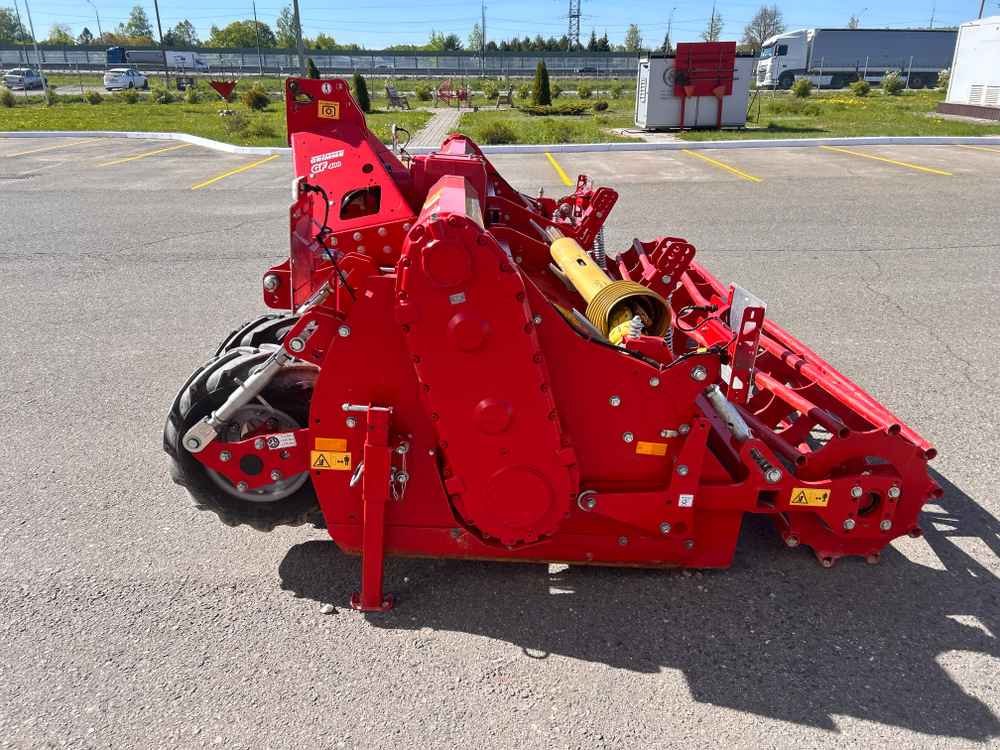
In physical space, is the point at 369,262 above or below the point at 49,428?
above

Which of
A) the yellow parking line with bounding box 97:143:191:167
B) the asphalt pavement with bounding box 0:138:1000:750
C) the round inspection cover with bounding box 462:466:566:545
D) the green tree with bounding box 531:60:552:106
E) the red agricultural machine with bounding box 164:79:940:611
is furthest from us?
the green tree with bounding box 531:60:552:106

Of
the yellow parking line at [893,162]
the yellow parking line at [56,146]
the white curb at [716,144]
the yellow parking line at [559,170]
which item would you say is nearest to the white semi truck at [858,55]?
the white curb at [716,144]

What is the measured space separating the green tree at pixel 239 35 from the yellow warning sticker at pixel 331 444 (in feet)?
391

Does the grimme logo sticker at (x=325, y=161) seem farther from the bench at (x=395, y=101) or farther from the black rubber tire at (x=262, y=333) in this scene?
the bench at (x=395, y=101)

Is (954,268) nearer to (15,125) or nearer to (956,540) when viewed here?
(956,540)

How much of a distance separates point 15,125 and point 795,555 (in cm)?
2950

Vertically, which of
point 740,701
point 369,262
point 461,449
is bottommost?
point 740,701

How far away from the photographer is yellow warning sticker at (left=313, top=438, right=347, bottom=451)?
2.91 meters

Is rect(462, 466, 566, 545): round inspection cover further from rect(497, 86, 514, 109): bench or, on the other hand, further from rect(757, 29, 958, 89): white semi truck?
rect(757, 29, 958, 89): white semi truck

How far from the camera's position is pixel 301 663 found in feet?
9.10

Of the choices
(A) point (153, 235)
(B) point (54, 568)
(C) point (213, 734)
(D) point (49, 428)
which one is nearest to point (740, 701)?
(C) point (213, 734)

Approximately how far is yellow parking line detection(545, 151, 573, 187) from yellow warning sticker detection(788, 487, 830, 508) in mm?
10555

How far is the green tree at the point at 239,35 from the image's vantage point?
109 meters

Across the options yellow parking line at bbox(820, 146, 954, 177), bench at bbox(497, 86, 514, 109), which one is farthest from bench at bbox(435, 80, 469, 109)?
yellow parking line at bbox(820, 146, 954, 177)
